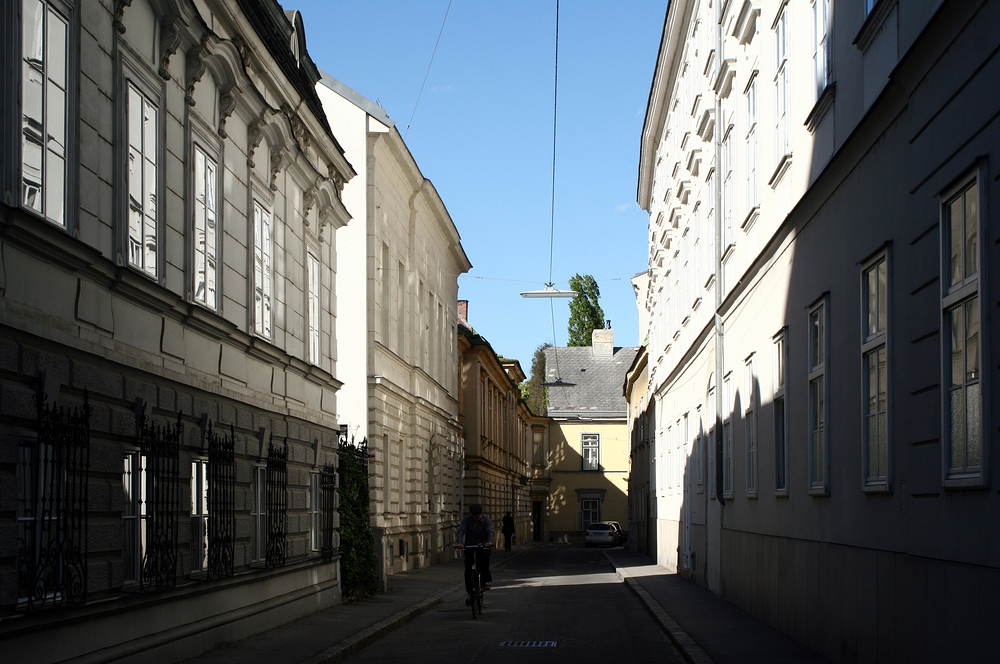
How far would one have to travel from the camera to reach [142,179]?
10.6 metres

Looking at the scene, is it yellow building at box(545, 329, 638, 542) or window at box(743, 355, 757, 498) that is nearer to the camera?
window at box(743, 355, 757, 498)

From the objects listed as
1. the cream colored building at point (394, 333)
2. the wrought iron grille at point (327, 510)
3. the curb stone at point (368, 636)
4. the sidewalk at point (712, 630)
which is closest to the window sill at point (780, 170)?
the sidewalk at point (712, 630)

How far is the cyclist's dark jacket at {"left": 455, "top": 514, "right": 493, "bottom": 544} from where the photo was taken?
18.0m

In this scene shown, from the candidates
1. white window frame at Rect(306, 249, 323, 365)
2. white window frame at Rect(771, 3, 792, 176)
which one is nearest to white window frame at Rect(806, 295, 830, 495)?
white window frame at Rect(771, 3, 792, 176)

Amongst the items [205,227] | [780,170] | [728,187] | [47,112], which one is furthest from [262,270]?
[728,187]

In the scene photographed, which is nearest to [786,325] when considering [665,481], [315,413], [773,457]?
[773,457]

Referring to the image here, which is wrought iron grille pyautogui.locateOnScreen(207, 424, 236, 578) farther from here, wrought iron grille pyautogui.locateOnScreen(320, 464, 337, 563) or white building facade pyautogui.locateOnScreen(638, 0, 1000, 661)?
white building facade pyautogui.locateOnScreen(638, 0, 1000, 661)

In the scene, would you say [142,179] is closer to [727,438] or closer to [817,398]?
[817,398]

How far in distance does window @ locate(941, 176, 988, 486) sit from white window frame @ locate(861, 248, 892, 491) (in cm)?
142

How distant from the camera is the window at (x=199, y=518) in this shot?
11.8m

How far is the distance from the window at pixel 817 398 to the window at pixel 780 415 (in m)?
1.36

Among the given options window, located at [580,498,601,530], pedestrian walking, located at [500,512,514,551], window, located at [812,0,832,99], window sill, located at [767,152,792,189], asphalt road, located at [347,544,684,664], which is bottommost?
window, located at [580,498,601,530]

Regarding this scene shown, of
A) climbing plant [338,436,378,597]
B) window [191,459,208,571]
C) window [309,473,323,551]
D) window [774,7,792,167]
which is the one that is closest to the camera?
window [191,459,208,571]

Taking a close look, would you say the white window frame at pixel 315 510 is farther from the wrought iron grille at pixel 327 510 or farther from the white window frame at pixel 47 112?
the white window frame at pixel 47 112
